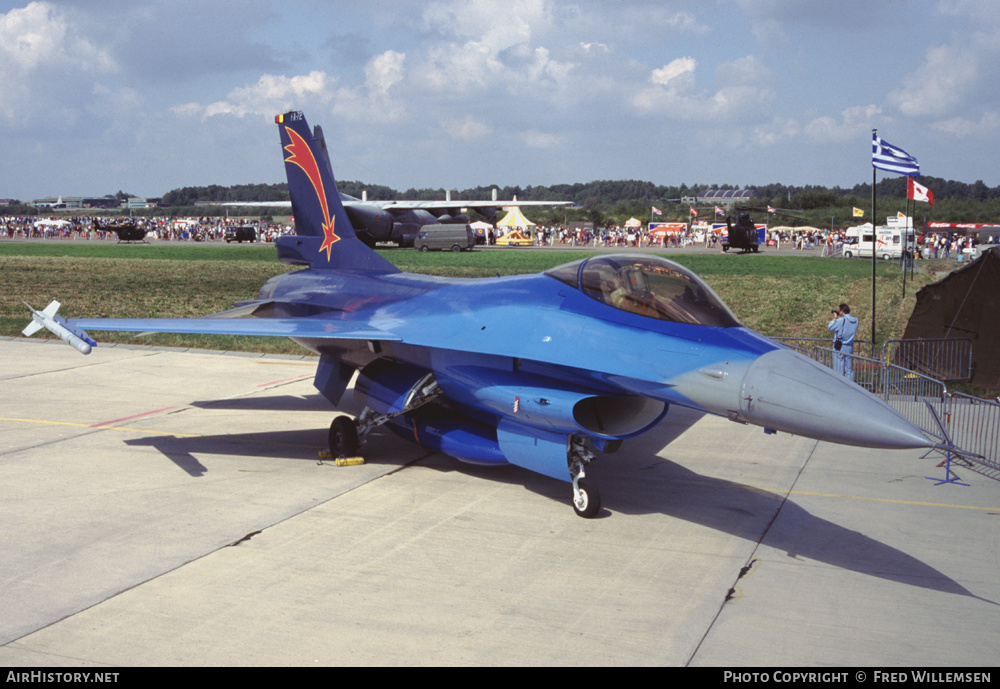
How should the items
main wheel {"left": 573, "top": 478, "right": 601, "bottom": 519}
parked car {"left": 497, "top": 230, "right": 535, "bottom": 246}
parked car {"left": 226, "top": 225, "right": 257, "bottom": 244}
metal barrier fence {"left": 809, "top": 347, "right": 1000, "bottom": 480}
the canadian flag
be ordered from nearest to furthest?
main wheel {"left": 573, "top": 478, "right": 601, "bottom": 519} → metal barrier fence {"left": 809, "top": 347, "right": 1000, "bottom": 480} → the canadian flag → parked car {"left": 497, "top": 230, "right": 535, "bottom": 246} → parked car {"left": 226, "top": 225, "right": 257, "bottom": 244}

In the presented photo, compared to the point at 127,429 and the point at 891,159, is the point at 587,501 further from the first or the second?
the point at 891,159

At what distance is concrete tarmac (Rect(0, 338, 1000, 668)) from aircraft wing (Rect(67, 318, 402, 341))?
5.55 ft

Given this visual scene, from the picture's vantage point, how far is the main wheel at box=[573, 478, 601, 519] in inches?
331

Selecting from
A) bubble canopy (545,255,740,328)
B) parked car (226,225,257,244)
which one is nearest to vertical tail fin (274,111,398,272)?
bubble canopy (545,255,740,328)

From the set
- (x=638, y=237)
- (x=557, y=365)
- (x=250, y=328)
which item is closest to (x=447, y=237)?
(x=638, y=237)

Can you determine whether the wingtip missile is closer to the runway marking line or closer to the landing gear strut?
the runway marking line

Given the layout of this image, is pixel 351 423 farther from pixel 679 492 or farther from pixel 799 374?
pixel 799 374

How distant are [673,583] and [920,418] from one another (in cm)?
764

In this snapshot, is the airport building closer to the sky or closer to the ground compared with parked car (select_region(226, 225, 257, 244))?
closer to the sky

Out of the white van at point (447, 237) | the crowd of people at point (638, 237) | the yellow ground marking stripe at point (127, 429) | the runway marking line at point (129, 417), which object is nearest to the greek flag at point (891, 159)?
the yellow ground marking stripe at point (127, 429)

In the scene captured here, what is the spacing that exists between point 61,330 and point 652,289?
652cm

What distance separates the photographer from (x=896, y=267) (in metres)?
39.1

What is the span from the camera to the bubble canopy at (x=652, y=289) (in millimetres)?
7824

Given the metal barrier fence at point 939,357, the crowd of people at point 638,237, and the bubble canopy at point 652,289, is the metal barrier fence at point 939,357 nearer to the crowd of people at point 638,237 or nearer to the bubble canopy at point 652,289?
the bubble canopy at point 652,289
